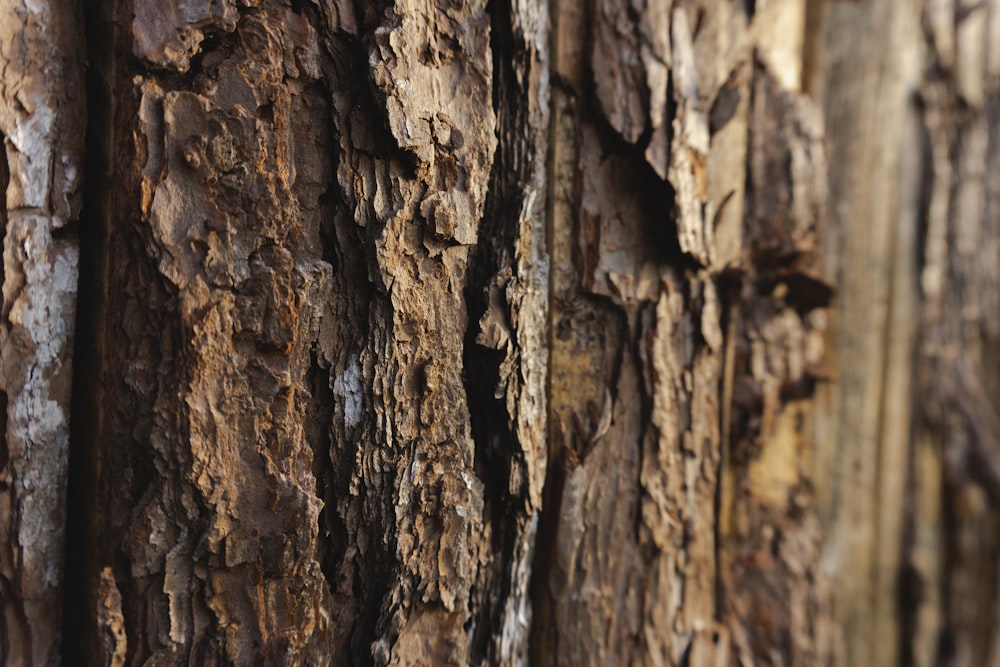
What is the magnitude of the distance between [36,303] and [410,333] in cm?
40

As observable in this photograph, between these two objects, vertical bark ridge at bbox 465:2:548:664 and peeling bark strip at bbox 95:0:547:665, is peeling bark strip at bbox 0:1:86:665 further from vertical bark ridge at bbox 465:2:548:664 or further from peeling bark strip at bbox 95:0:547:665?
vertical bark ridge at bbox 465:2:548:664

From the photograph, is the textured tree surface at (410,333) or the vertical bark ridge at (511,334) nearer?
the textured tree surface at (410,333)

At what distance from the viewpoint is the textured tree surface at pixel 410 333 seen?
656 millimetres

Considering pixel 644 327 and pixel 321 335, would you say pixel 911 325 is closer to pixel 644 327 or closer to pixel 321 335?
pixel 644 327

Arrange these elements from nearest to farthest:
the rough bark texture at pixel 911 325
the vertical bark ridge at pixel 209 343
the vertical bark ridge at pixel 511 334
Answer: the vertical bark ridge at pixel 209 343 → the vertical bark ridge at pixel 511 334 → the rough bark texture at pixel 911 325

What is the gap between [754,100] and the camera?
3.27 feet

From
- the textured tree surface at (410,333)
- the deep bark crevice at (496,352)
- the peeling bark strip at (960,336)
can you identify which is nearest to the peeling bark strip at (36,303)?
the textured tree surface at (410,333)

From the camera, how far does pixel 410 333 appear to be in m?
0.73

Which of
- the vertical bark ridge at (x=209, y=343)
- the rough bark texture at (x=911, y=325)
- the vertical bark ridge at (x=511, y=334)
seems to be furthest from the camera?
the rough bark texture at (x=911, y=325)

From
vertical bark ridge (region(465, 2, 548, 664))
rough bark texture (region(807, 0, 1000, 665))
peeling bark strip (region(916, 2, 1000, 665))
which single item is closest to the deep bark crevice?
vertical bark ridge (region(465, 2, 548, 664))

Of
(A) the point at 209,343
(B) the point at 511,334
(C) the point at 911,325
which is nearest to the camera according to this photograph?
(A) the point at 209,343

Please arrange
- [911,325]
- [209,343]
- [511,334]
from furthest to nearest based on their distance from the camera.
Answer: [911,325] < [511,334] < [209,343]

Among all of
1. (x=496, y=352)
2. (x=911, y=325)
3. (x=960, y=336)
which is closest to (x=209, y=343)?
(x=496, y=352)

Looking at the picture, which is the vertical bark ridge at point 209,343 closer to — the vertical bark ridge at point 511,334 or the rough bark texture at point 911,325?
the vertical bark ridge at point 511,334
